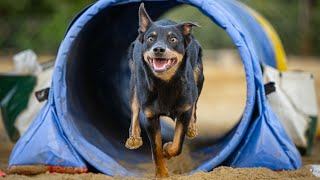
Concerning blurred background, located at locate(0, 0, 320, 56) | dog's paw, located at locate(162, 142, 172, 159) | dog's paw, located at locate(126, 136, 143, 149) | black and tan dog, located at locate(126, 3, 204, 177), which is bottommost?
blurred background, located at locate(0, 0, 320, 56)

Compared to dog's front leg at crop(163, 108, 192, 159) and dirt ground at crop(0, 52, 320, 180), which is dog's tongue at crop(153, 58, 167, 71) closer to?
dog's front leg at crop(163, 108, 192, 159)

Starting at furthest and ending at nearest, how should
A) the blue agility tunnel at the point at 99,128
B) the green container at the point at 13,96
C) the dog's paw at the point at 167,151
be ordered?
the green container at the point at 13,96
the blue agility tunnel at the point at 99,128
the dog's paw at the point at 167,151

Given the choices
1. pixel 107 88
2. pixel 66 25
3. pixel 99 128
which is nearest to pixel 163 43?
pixel 99 128

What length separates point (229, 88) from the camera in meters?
16.9

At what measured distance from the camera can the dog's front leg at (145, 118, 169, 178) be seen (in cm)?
590

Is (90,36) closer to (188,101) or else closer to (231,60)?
(188,101)

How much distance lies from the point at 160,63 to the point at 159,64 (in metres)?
0.01

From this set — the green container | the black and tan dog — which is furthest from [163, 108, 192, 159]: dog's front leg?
the green container

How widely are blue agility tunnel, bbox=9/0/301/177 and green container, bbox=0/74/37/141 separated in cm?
100

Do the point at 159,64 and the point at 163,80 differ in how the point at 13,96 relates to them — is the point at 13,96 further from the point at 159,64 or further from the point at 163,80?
the point at 159,64

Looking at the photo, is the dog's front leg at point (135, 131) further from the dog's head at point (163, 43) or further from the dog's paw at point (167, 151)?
the dog's head at point (163, 43)

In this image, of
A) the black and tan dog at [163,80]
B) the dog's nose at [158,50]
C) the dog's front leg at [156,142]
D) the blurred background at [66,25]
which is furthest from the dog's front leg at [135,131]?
the blurred background at [66,25]

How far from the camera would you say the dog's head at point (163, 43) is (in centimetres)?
529

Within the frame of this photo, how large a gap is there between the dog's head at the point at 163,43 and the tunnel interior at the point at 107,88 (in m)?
1.36
